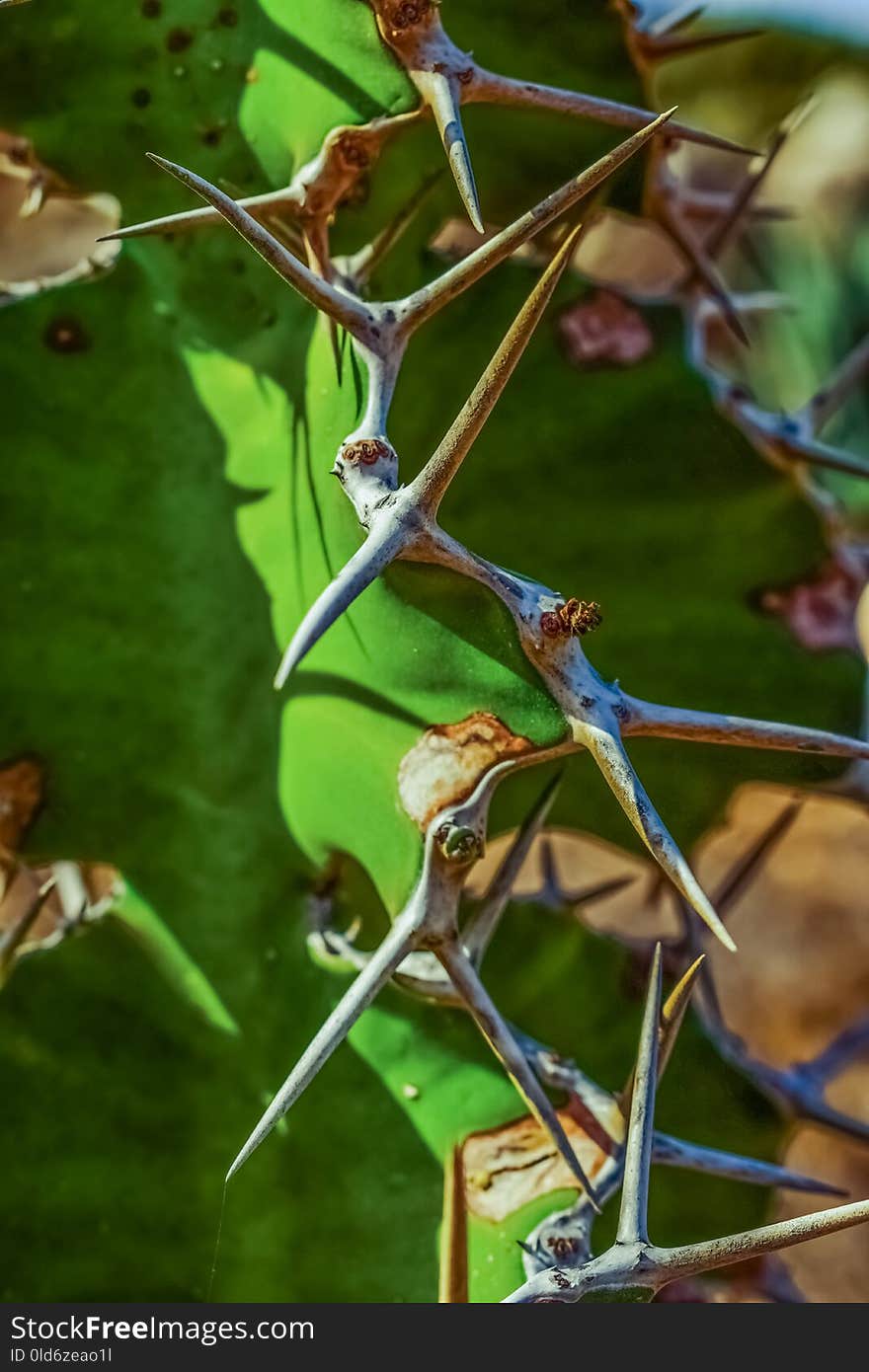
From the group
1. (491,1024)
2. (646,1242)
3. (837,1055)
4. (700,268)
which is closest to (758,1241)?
(646,1242)

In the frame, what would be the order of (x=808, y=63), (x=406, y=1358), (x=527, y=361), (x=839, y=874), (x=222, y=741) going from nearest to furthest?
(x=406, y=1358), (x=222, y=741), (x=527, y=361), (x=808, y=63), (x=839, y=874)

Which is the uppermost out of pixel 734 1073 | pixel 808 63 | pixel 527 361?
pixel 808 63

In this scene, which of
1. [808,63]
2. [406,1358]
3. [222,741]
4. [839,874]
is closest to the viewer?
[406,1358]

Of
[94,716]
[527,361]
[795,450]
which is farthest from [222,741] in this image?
[795,450]

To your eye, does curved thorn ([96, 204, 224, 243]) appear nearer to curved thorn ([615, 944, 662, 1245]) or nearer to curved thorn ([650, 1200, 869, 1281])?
curved thorn ([615, 944, 662, 1245])

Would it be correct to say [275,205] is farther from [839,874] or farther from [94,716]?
[839,874]

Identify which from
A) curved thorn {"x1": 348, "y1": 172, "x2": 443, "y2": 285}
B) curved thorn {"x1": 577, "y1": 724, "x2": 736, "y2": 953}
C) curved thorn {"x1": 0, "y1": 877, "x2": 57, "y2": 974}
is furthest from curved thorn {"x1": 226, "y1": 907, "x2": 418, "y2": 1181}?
curved thorn {"x1": 348, "y1": 172, "x2": 443, "y2": 285}

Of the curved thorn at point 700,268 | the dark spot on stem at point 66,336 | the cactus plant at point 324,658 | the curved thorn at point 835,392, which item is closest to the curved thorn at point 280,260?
the cactus plant at point 324,658
